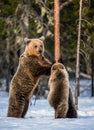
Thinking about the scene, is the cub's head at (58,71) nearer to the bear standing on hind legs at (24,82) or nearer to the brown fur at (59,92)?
the brown fur at (59,92)

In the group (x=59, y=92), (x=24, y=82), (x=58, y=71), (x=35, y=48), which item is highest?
(x=35, y=48)

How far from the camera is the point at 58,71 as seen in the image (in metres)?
12.5

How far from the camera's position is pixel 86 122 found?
37.0 ft

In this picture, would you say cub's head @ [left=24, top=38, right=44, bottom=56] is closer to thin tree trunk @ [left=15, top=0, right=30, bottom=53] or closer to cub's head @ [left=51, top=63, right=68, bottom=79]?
cub's head @ [left=51, top=63, right=68, bottom=79]

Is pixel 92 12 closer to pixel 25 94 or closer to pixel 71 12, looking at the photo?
pixel 71 12

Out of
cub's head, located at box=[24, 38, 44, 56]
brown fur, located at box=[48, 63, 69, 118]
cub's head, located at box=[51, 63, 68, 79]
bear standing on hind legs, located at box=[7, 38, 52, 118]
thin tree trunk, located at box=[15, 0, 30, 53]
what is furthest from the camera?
thin tree trunk, located at box=[15, 0, 30, 53]

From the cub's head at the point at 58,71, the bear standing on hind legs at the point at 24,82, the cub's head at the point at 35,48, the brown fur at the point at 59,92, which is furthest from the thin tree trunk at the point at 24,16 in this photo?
the brown fur at the point at 59,92

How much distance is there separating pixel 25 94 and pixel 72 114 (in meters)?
1.30

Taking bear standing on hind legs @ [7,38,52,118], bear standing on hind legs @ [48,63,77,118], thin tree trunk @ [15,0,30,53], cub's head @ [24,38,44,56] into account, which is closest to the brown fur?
bear standing on hind legs @ [48,63,77,118]

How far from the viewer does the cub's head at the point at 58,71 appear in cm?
1246

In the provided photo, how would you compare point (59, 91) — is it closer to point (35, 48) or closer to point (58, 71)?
point (58, 71)

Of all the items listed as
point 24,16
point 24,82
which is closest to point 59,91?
point 24,82

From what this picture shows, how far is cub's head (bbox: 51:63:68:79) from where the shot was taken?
1246 centimetres

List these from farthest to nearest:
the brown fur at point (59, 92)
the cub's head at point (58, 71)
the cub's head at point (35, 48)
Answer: the cub's head at point (35, 48)
the cub's head at point (58, 71)
the brown fur at point (59, 92)
